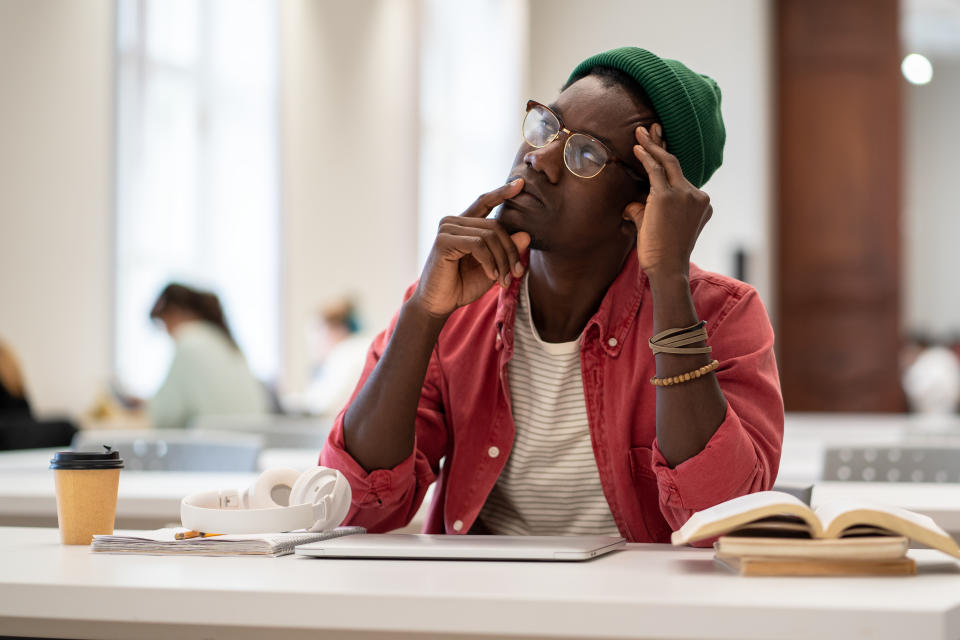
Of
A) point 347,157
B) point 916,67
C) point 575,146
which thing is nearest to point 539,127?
point 575,146

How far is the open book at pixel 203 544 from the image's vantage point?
1215 millimetres

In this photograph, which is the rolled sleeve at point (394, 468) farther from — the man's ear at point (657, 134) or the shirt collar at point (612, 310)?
the man's ear at point (657, 134)

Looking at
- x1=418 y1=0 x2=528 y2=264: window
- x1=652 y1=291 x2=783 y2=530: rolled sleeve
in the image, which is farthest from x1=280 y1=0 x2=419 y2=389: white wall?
x1=652 y1=291 x2=783 y2=530: rolled sleeve

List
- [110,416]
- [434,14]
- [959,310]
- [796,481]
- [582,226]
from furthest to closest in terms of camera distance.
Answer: [959,310], [434,14], [110,416], [796,481], [582,226]

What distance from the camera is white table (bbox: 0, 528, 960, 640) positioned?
88cm

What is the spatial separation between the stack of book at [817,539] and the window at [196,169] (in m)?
5.22

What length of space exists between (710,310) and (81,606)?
0.87 metres

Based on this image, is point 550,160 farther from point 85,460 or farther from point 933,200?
point 933,200

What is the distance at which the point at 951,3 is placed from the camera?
512 inches

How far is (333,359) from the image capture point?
664cm

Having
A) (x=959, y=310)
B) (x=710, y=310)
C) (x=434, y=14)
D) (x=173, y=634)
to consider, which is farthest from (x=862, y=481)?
(x=959, y=310)

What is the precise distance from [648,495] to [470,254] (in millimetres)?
396

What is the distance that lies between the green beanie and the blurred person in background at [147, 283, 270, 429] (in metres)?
3.07

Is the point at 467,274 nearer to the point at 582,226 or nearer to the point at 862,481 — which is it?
the point at 582,226
